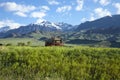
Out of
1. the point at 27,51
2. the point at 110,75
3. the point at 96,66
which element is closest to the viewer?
the point at 110,75

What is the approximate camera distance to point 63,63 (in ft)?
106

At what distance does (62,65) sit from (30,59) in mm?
4886

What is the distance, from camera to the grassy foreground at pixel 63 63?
29156 millimetres

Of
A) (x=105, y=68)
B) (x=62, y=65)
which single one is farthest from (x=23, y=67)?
(x=105, y=68)

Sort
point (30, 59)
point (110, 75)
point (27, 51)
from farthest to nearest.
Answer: point (27, 51)
point (30, 59)
point (110, 75)

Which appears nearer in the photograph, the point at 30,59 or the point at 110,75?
the point at 110,75

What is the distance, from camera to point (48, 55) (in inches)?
1410

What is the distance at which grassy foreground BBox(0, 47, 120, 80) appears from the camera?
2916 centimetres

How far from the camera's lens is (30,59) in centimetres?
3450

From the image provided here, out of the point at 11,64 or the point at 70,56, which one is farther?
the point at 70,56

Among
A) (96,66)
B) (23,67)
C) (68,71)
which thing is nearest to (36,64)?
(23,67)

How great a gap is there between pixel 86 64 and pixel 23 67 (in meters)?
7.29

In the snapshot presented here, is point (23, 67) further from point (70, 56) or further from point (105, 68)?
point (105, 68)

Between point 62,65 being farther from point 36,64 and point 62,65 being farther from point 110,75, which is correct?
point 110,75
